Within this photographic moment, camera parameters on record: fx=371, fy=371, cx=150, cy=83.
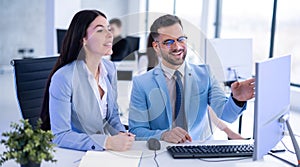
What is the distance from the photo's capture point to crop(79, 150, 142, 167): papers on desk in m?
1.31

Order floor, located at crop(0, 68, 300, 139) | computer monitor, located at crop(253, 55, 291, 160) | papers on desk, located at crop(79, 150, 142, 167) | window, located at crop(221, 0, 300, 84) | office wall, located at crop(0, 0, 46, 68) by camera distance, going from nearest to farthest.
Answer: computer monitor, located at crop(253, 55, 291, 160) → papers on desk, located at crop(79, 150, 142, 167) → floor, located at crop(0, 68, 300, 139) → window, located at crop(221, 0, 300, 84) → office wall, located at crop(0, 0, 46, 68)

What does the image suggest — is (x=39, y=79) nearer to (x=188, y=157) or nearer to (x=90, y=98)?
(x=90, y=98)

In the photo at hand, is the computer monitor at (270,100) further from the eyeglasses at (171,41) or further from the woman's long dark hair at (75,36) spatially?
the woman's long dark hair at (75,36)

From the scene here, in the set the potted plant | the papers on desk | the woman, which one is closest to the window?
the woman

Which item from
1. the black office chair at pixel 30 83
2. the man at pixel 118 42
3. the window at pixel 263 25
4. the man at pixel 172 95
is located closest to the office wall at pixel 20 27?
the window at pixel 263 25

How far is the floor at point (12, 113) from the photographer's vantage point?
1.92 metres

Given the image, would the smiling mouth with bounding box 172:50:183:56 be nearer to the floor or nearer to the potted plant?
the floor

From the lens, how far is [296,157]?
4.69 feet

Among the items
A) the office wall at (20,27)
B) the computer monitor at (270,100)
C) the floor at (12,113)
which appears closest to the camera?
the computer monitor at (270,100)

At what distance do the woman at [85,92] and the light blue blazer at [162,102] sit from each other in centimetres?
10

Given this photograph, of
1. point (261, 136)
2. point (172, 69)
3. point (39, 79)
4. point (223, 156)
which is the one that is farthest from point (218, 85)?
point (39, 79)

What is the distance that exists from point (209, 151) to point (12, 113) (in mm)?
3797

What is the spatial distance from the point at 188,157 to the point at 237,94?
38cm

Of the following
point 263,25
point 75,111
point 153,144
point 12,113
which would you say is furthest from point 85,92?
point 12,113
